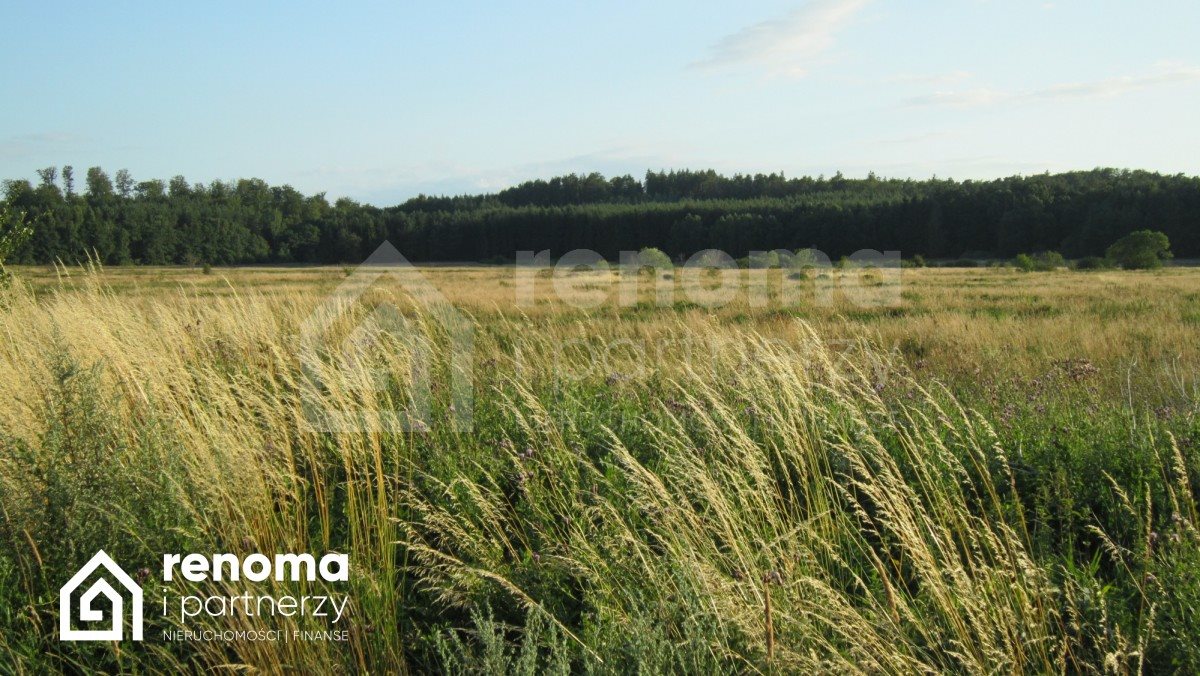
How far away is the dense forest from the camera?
61531mm

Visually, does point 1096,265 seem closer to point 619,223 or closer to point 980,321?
point 980,321

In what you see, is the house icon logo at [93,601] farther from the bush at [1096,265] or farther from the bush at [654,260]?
the bush at [1096,265]

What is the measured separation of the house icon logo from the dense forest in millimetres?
43202

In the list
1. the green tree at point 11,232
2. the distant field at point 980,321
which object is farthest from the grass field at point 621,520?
the green tree at point 11,232

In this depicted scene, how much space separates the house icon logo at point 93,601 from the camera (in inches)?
113

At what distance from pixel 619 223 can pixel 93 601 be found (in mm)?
97999

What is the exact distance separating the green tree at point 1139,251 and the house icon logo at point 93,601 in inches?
2017

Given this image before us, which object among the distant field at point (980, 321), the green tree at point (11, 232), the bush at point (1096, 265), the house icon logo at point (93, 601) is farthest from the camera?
the bush at point (1096, 265)

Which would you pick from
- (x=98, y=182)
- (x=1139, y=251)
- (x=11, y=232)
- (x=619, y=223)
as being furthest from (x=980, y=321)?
(x=98, y=182)

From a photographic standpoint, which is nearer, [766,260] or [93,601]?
[93,601]

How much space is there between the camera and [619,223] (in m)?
99.6

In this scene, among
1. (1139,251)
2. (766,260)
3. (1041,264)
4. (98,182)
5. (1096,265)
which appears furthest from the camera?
(98,182)

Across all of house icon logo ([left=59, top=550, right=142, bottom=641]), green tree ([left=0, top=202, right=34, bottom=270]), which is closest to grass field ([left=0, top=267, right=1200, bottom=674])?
house icon logo ([left=59, top=550, right=142, bottom=641])

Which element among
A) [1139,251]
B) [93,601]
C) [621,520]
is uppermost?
[1139,251]
